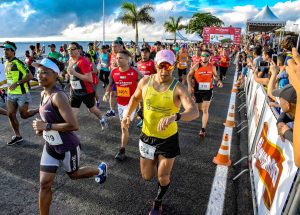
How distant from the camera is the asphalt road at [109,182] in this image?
11.5ft

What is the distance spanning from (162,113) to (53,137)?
1.28 meters

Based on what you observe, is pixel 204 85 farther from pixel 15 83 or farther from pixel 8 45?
pixel 8 45

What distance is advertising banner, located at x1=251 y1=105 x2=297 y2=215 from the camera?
2460 millimetres

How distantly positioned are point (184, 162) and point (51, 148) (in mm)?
2568

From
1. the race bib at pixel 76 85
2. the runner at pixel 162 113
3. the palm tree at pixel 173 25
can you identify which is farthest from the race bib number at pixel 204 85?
the palm tree at pixel 173 25

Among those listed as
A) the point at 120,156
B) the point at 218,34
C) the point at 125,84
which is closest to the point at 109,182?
the point at 120,156

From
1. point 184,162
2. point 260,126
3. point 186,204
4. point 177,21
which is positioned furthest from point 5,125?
point 177,21

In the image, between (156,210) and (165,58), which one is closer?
(165,58)

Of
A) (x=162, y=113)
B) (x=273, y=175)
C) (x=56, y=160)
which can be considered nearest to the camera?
(x=273, y=175)

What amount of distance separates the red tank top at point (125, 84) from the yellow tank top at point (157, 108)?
1.96 metres

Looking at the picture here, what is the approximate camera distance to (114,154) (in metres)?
5.16

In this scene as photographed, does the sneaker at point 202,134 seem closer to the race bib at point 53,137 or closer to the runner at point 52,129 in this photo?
the runner at point 52,129

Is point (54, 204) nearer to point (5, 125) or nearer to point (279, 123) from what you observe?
point (279, 123)

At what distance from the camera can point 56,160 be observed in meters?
3.09
